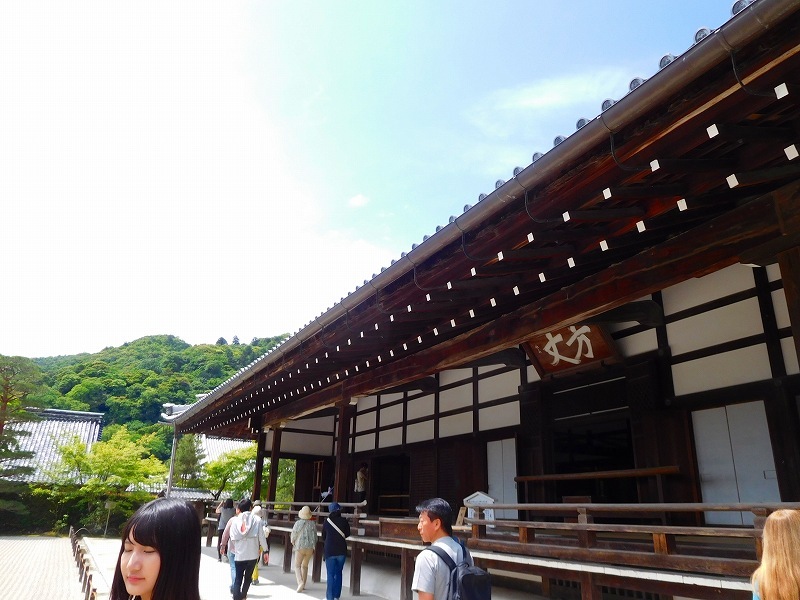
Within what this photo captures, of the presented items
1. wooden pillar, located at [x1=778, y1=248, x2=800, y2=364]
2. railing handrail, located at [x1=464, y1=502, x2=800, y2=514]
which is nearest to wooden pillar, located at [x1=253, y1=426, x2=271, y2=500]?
railing handrail, located at [x1=464, y1=502, x2=800, y2=514]

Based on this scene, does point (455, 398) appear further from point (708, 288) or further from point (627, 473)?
point (708, 288)

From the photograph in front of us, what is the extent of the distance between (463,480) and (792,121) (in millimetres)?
7533

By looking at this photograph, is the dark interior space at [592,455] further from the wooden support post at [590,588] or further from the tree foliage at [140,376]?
the tree foliage at [140,376]

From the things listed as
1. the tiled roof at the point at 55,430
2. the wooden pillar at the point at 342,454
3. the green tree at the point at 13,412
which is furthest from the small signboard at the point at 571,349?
the tiled roof at the point at 55,430

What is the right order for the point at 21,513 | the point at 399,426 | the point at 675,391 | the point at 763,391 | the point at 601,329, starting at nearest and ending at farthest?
the point at 763,391 → the point at 675,391 → the point at 601,329 → the point at 399,426 → the point at 21,513

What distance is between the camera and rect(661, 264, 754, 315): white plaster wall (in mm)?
5995

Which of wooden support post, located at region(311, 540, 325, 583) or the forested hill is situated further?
the forested hill

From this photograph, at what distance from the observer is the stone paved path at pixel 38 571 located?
9.82 meters

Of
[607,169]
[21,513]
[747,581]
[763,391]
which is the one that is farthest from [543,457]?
[21,513]

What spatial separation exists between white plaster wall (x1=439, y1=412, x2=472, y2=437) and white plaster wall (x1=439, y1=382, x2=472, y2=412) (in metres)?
0.18

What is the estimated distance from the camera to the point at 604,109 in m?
3.54

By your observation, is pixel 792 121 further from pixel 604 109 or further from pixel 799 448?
pixel 799 448

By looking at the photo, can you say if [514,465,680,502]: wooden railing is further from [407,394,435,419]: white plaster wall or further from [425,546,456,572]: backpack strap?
[425,546,456,572]: backpack strap

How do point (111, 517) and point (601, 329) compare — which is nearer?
point (601, 329)
